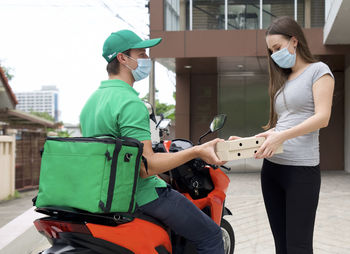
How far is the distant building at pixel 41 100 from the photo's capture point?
143 metres

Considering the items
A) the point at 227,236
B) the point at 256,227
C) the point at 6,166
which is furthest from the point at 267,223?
the point at 6,166

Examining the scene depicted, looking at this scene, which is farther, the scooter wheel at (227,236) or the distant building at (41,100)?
the distant building at (41,100)

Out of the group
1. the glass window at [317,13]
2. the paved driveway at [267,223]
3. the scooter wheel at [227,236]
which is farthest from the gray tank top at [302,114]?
the glass window at [317,13]

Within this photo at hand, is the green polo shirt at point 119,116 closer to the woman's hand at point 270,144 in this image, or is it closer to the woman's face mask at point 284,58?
the woman's hand at point 270,144

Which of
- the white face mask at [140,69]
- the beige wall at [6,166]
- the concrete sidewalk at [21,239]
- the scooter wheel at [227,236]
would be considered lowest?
the beige wall at [6,166]

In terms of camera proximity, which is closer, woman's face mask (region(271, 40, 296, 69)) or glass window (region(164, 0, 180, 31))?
woman's face mask (region(271, 40, 296, 69))

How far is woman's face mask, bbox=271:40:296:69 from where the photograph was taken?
2486 mm

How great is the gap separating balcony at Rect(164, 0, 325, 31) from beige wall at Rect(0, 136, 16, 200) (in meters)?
5.58

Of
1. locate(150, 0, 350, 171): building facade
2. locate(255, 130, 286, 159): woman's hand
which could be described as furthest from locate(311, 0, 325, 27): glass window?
locate(255, 130, 286, 159): woman's hand

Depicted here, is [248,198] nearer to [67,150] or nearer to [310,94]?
[310,94]

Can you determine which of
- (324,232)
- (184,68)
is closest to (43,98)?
(184,68)

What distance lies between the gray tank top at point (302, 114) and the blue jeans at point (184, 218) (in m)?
0.60

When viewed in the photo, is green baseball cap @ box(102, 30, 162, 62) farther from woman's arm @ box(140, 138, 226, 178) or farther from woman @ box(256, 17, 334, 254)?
woman @ box(256, 17, 334, 254)

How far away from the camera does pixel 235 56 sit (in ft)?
40.1
